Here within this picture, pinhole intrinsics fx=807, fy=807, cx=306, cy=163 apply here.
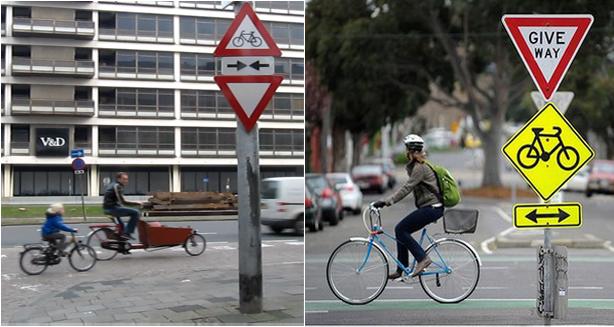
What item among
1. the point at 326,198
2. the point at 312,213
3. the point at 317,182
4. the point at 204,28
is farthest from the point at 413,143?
the point at 326,198

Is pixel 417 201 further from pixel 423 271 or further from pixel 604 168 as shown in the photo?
pixel 604 168

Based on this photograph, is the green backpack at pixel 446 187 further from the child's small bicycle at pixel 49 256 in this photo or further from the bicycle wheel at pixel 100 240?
the child's small bicycle at pixel 49 256

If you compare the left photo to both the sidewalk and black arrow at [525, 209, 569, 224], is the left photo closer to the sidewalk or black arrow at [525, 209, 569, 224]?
the sidewalk

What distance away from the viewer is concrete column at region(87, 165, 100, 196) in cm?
700

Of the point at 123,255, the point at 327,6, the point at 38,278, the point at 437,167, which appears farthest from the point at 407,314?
the point at 327,6

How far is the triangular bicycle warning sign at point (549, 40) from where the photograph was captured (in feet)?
22.1

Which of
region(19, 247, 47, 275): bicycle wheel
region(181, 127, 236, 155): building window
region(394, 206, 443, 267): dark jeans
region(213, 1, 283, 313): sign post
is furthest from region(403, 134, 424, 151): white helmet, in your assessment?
region(19, 247, 47, 275): bicycle wheel

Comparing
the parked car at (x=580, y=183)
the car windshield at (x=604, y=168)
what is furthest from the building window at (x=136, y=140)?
the parked car at (x=580, y=183)

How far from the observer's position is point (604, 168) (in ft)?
123

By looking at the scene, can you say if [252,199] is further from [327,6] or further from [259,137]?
[327,6]

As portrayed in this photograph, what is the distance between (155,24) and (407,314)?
3739 mm

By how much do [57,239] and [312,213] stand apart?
10405mm

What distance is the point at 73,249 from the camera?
693cm

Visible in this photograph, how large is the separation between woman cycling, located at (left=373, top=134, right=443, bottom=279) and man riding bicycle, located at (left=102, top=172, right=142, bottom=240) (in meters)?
2.39
